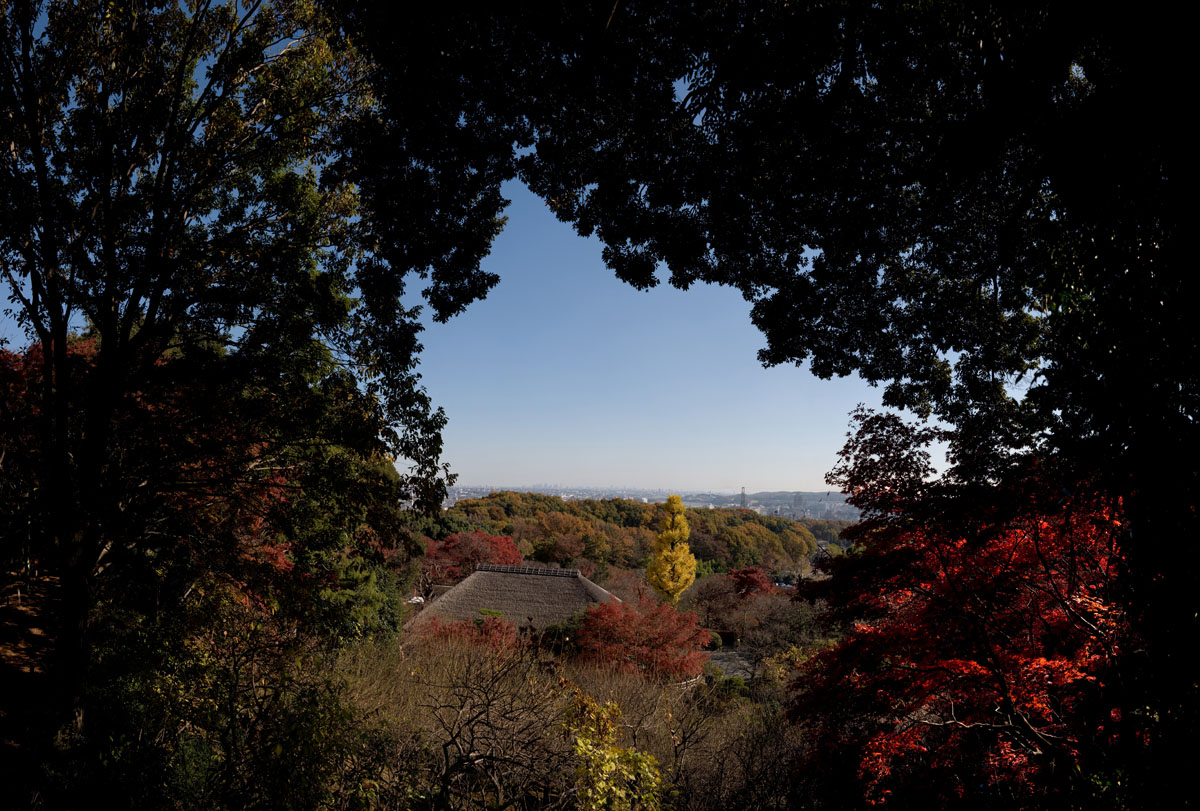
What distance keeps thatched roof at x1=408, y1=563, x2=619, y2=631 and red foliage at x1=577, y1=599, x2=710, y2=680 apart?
2665 millimetres

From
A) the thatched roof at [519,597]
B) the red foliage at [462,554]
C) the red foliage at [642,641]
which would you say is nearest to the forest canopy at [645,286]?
the red foliage at [642,641]

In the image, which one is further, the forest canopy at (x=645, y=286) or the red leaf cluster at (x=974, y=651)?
the red leaf cluster at (x=974, y=651)

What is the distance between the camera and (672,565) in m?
26.7

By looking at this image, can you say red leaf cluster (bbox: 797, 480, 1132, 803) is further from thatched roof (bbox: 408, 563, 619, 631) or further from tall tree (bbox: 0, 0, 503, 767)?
thatched roof (bbox: 408, 563, 619, 631)

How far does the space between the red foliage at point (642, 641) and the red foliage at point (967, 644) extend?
667 cm

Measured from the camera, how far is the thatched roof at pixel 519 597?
16094 mm

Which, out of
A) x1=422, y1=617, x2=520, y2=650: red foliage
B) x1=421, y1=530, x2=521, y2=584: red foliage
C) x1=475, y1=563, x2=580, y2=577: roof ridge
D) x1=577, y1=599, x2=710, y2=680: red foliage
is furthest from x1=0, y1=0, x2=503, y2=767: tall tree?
x1=421, y1=530, x2=521, y2=584: red foliage

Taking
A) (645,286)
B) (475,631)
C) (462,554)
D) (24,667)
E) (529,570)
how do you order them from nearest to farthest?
(645,286), (24,667), (475,631), (529,570), (462,554)

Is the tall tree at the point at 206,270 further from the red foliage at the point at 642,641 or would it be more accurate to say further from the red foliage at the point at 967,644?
the red foliage at the point at 642,641

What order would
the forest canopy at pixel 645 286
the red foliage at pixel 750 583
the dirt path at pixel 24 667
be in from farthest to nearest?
the red foliage at pixel 750 583 < the dirt path at pixel 24 667 < the forest canopy at pixel 645 286

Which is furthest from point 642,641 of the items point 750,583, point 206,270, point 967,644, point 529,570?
point 206,270

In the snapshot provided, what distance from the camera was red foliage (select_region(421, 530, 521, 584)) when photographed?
2388 centimetres

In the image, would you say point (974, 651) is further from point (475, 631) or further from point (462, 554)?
point (462, 554)

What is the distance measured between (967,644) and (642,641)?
9805 millimetres
